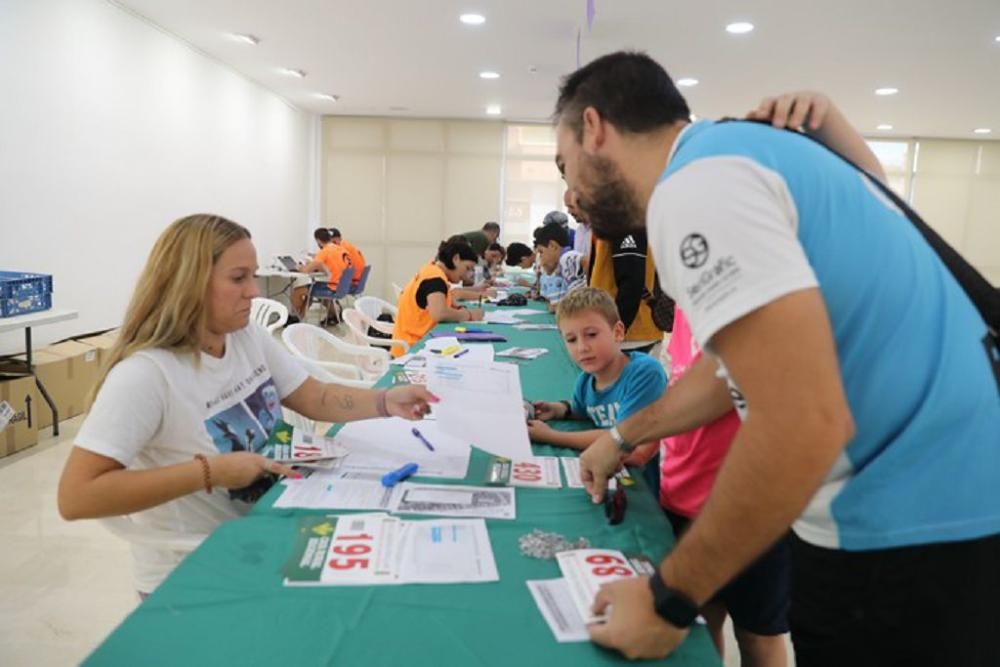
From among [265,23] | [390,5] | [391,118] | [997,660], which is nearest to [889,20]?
[390,5]

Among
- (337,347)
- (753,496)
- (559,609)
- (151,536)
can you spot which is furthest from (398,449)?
(337,347)

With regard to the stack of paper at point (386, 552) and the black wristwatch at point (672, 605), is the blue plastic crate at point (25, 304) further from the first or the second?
the black wristwatch at point (672, 605)

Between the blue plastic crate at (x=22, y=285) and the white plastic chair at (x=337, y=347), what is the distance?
1.71 meters

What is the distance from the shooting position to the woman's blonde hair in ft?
4.83

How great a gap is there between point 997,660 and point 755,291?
0.60 metres

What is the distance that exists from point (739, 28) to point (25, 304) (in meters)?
5.65

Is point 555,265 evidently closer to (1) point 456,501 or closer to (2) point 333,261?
(2) point 333,261

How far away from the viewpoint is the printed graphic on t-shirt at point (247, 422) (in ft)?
5.03

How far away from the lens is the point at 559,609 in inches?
38.4

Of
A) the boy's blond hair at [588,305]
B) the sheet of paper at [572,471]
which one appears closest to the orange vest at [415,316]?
the boy's blond hair at [588,305]

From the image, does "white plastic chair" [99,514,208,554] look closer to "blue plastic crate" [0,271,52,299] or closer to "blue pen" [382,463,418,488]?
"blue pen" [382,463,418,488]

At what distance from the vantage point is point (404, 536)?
1.19 meters

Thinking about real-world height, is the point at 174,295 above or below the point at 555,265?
above

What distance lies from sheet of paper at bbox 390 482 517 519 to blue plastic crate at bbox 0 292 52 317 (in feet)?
11.3
